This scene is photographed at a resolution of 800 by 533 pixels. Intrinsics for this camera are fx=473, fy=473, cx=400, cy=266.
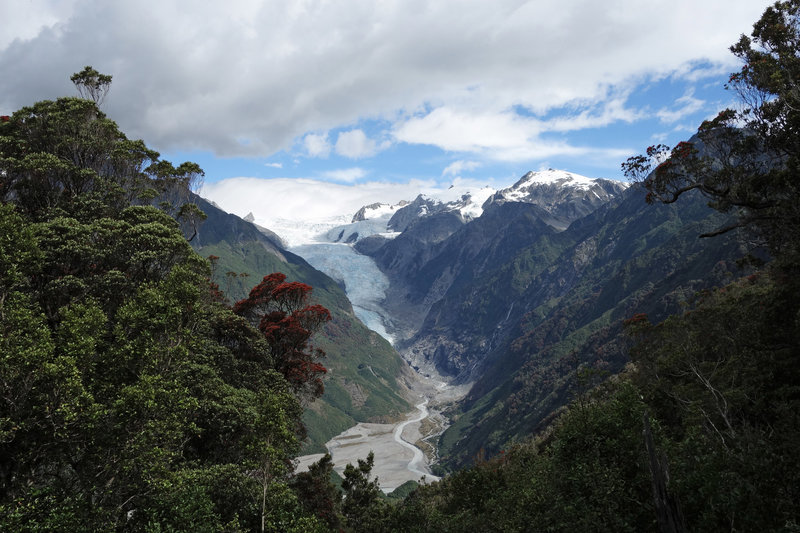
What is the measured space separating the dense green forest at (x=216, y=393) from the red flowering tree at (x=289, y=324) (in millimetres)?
5763

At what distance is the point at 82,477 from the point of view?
2172cm

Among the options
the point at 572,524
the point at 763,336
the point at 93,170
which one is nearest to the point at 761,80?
the point at 763,336

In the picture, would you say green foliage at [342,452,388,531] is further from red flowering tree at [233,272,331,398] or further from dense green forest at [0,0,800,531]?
red flowering tree at [233,272,331,398]

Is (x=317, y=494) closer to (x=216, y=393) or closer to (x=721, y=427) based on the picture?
(x=216, y=393)

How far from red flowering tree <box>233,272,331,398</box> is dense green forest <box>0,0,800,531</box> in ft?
18.9

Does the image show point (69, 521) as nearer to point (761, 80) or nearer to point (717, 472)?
A: point (717, 472)

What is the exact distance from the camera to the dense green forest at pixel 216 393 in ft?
62.7

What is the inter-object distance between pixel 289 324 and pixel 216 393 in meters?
16.2

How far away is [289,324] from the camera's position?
4794 centimetres

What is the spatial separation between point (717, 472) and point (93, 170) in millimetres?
45155

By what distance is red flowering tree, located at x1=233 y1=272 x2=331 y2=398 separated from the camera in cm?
4800

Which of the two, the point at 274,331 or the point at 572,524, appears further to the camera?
the point at 274,331

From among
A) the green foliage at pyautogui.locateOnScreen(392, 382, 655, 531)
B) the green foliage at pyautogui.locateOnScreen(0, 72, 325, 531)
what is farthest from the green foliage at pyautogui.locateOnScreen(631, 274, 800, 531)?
the green foliage at pyautogui.locateOnScreen(0, 72, 325, 531)

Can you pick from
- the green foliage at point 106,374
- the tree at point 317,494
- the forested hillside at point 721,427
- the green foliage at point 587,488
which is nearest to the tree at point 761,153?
the forested hillside at point 721,427
